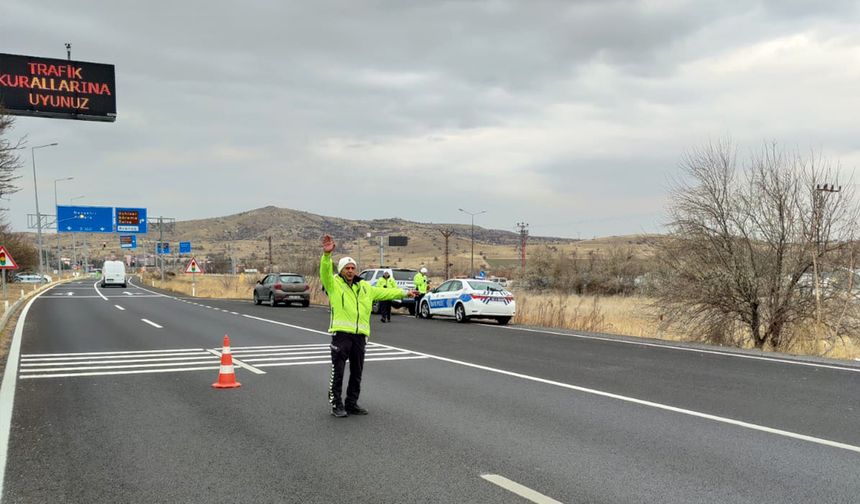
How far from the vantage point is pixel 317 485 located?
5.27 meters

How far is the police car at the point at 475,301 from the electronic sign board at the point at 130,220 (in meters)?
52.8

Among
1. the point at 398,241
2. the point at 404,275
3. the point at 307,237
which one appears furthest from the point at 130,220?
the point at 307,237

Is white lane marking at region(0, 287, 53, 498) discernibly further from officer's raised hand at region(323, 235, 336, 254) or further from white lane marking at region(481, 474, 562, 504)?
white lane marking at region(481, 474, 562, 504)

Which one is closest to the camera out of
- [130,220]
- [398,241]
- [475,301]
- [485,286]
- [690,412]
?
[690,412]

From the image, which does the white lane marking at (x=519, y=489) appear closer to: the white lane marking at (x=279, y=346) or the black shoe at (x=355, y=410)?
the black shoe at (x=355, y=410)

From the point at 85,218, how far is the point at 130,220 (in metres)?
4.57

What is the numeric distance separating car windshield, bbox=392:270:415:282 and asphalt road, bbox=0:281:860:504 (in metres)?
13.9

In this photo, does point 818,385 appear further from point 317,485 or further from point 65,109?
point 65,109

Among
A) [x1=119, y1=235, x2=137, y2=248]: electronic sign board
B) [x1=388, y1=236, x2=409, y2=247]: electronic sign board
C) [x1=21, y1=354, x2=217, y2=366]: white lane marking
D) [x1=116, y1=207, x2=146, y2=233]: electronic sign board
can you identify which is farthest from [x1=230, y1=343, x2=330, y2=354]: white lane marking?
[x1=119, y1=235, x2=137, y2=248]: electronic sign board

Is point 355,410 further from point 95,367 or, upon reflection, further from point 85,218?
point 85,218

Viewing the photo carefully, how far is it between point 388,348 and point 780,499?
10.4m

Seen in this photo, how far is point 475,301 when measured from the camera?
22.1m

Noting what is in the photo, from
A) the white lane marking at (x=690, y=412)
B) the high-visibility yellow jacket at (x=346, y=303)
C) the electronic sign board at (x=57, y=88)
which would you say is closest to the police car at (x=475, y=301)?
the white lane marking at (x=690, y=412)

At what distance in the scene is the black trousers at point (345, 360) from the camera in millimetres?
7656
